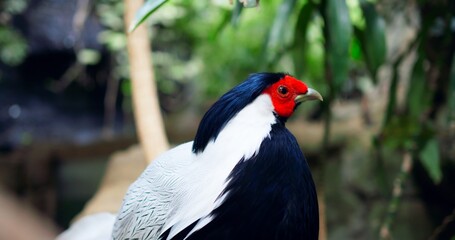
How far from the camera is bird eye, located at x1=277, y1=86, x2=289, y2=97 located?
1.19m

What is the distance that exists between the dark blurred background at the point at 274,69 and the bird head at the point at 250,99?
1.71ft

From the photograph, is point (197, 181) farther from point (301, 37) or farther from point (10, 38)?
point (10, 38)

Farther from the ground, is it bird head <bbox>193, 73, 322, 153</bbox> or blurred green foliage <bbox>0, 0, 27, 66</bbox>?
blurred green foliage <bbox>0, 0, 27, 66</bbox>

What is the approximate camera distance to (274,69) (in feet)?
9.15

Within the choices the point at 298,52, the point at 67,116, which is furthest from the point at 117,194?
the point at 67,116

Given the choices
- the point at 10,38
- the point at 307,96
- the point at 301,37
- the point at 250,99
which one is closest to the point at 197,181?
the point at 250,99

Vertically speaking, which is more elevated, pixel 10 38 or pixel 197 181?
pixel 10 38

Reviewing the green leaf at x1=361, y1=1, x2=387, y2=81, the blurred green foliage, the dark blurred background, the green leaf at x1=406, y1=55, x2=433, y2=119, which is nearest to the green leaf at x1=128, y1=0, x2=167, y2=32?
the dark blurred background

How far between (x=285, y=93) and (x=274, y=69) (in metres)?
1.61

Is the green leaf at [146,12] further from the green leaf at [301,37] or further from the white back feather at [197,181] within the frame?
the green leaf at [301,37]

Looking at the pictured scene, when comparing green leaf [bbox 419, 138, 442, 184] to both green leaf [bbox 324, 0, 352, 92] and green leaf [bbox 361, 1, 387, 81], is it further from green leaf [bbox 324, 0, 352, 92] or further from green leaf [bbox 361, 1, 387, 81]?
→ green leaf [bbox 324, 0, 352, 92]

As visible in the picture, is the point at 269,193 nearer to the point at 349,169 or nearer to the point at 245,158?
the point at 245,158

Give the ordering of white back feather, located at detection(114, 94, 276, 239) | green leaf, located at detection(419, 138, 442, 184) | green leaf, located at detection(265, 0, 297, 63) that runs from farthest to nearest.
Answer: green leaf, located at detection(419, 138, 442, 184), green leaf, located at detection(265, 0, 297, 63), white back feather, located at detection(114, 94, 276, 239)

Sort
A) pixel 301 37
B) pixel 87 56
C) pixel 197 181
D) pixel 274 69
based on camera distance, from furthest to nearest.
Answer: pixel 87 56 < pixel 274 69 < pixel 301 37 < pixel 197 181
